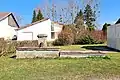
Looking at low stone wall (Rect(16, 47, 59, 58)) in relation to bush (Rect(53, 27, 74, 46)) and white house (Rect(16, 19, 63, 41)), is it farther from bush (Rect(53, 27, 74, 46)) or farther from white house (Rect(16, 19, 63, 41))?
white house (Rect(16, 19, 63, 41))

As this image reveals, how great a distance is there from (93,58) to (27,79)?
734 cm

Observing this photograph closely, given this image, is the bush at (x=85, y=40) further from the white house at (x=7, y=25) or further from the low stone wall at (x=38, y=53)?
the low stone wall at (x=38, y=53)

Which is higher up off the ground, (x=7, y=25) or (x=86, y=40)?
(x=7, y=25)

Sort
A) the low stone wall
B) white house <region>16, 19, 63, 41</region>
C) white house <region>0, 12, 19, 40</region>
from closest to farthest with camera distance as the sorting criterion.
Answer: the low stone wall < white house <region>16, 19, 63, 41</region> < white house <region>0, 12, 19, 40</region>

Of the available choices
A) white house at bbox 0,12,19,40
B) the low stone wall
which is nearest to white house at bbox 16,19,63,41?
white house at bbox 0,12,19,40

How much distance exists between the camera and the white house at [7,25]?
149ft

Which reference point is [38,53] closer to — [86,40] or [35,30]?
[86,40]

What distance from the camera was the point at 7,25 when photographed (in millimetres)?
47781

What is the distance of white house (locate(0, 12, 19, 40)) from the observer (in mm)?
45500

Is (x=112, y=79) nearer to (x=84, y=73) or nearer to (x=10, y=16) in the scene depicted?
A: (x=84, y=73)

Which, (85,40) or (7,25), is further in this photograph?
(7,25)

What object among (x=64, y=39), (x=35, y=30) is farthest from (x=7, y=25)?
(x=64, y=39)

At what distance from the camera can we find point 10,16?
49969 millimetres

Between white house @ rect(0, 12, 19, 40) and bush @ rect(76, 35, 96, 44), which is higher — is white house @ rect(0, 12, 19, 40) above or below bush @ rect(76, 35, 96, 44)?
above
